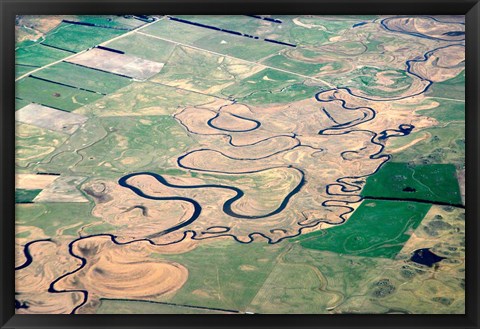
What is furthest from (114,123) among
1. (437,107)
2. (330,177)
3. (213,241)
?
(437,107)

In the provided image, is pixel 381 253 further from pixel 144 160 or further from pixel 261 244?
pixel 144 160

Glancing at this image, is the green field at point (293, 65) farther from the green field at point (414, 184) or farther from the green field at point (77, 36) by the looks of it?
the green field at point (77, 36)

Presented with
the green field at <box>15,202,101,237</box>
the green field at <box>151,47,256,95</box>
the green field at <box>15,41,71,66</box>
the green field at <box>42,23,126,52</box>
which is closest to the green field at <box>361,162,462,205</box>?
the green field at <box>151,47,256,95</box>

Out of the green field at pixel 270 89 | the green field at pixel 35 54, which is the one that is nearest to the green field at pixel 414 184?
the green field at pixel 270 89

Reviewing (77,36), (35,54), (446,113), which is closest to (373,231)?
(446,113)

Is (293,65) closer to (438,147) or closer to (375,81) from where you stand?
(375,81)
